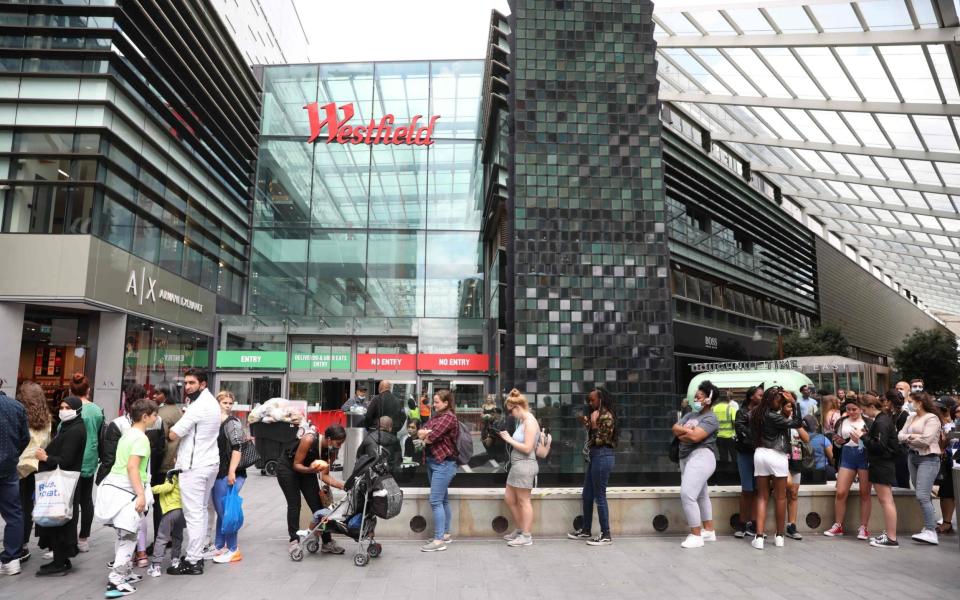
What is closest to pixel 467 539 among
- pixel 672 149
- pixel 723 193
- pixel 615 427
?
pixel 615 427

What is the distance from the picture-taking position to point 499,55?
80.4 ft

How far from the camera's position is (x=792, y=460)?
718 cm

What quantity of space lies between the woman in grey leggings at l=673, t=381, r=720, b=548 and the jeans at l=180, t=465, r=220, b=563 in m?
5.07

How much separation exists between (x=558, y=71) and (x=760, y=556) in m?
8.08

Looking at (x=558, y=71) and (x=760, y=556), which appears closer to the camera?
(x=760, y=556)

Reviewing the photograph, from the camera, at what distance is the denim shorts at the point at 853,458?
7355 millimetres

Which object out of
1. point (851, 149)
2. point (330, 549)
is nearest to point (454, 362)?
point (851, 149)

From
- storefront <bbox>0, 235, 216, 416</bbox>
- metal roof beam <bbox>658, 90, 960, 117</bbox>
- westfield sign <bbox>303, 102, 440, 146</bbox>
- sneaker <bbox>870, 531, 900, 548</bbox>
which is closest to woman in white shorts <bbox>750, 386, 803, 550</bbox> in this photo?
sneaker <bbox>870, 531, 900, 548</bbox>

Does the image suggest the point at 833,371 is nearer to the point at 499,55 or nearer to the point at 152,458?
the point at 499,55

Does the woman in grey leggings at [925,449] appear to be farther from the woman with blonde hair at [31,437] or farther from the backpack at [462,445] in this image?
the woman with blonde hair at [31,437]

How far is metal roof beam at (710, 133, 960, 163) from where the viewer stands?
73.8ft

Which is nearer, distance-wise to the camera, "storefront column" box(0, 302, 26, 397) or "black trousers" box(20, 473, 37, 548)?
"black trousers" box(20, 473, 37, 548)

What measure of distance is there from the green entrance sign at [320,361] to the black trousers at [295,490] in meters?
20.6

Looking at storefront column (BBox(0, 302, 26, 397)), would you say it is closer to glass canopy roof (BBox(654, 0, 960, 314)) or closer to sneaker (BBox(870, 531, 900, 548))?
sneaker (BBox(870, 531, 900, 548))
